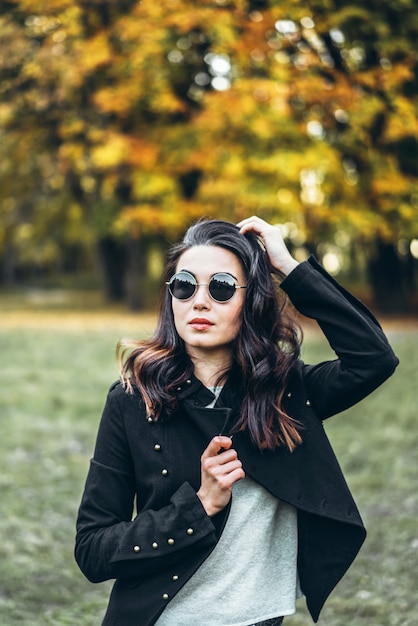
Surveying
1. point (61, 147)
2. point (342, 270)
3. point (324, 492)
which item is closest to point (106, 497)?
point (324, 492)

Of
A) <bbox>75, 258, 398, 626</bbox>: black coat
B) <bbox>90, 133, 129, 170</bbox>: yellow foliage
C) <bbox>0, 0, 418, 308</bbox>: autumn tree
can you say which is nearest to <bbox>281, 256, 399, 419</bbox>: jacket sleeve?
<bbox>75, 258, 398, 626</bbox>: black coat

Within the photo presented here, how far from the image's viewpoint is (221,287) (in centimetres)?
216

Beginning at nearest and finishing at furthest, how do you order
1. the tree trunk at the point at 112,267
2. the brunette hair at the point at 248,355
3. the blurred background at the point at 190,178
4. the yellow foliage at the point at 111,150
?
the brunette hair at the point at 248,355 → the blurred background at the point at 190,178 → the yellow foliage at the point at 111,150 → the tree trunk at the point at 112,267

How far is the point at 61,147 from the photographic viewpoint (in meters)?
21.0

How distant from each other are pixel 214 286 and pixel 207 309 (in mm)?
60

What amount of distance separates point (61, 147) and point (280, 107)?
7.93 metres

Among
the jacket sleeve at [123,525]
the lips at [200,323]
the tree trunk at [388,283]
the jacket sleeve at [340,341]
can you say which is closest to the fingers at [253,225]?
the jacket sleeve at [340,341]

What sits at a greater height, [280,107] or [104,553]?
[104,553]

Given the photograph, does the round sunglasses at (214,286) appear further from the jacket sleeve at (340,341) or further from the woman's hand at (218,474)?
the woman's hand at (218,474)

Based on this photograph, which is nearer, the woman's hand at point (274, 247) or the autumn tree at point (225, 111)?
the woman's hand at point (274, 247)

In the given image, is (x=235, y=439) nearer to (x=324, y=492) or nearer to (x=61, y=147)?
(x=324, y=492)

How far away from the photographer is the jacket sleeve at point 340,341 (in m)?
2.18

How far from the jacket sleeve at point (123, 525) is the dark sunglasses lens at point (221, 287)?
38 centimetres

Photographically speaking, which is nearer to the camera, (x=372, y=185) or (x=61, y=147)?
(x=372, y=185)
